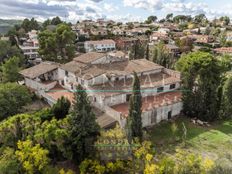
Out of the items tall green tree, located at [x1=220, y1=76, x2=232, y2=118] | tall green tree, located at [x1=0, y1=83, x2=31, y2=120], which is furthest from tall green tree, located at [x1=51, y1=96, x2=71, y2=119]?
tall green tree, located at [x1=220, y1=76, x2=232, y2=118]

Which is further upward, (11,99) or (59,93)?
(11,99)

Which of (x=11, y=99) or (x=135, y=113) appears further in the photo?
(x=11, y=99)

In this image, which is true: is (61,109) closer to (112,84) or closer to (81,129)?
(81,129)

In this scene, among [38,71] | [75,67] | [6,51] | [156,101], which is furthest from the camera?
[6,51]

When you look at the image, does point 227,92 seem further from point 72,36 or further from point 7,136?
point 72,36

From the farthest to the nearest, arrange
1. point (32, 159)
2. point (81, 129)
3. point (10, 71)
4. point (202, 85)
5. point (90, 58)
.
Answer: point (10, 71) → point (90, 58) → point (202, 85) → point (81, 129) → point (32, 159)

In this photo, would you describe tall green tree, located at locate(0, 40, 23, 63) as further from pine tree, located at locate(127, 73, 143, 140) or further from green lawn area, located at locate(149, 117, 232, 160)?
green lawn area, located at locate(149, 117, 232, 160)

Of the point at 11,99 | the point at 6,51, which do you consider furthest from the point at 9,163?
the point at 6,51
